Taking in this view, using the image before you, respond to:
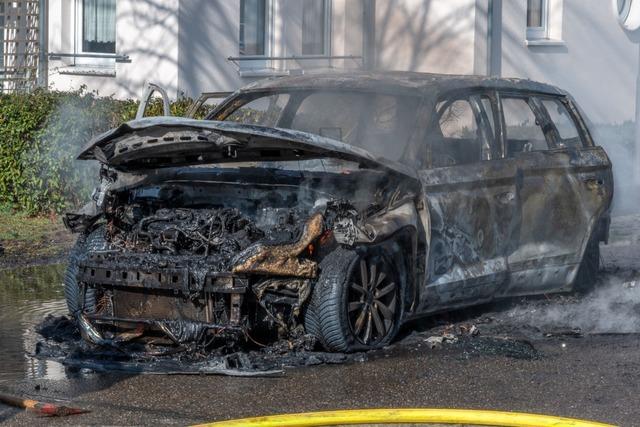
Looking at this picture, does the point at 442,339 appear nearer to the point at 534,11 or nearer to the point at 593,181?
the point at 593,181

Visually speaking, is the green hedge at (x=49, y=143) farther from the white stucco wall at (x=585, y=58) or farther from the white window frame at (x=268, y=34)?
the white stucco wall at (x=585, y=58)

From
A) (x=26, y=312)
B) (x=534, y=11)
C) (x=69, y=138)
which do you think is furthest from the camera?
(x=534, y=11)

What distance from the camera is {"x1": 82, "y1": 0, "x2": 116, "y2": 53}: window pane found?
1772 cm

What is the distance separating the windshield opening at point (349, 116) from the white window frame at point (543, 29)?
13.4 meters

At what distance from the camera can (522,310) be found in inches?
338

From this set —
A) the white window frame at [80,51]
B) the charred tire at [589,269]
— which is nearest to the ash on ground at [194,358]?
the charred tire at [589,269]

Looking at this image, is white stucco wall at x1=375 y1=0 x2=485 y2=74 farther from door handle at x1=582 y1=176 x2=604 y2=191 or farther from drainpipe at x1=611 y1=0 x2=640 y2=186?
door handle at x1=582 y1=176 x2=604 y2=191

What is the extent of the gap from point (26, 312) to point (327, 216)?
280 centimetres

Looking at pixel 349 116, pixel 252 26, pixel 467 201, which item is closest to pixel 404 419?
pixel 467 201

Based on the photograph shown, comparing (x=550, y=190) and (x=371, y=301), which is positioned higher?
(x=550, y=190)

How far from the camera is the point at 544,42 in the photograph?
21.2 meters

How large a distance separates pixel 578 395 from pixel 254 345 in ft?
6.13

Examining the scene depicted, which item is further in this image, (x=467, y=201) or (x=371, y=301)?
(x=467, y=201)

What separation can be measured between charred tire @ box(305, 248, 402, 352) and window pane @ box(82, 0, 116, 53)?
1133 cm
